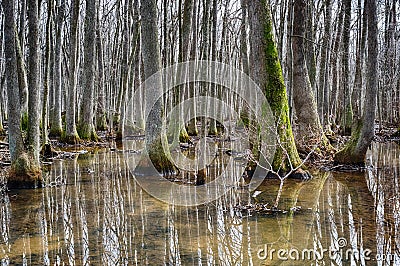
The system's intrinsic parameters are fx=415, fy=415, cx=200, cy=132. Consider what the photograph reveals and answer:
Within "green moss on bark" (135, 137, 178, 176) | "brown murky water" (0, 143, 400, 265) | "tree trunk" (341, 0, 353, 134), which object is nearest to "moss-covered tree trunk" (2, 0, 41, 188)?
"brown murky water" (0, 143, 400, 265)

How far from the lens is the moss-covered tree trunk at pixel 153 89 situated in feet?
34.5

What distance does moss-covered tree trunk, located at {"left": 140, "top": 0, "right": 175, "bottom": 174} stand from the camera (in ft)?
34.5

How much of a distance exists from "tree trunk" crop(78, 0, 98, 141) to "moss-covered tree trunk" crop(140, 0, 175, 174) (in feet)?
23.5

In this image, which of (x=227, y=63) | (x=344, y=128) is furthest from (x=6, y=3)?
(x=227, y=63)

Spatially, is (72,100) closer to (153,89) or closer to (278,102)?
(153,89)

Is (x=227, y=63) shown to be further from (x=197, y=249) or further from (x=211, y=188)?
(x=197, y=249)

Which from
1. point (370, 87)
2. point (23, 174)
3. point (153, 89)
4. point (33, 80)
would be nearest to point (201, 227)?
point (23, 174)

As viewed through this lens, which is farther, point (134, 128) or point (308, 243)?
point (134, 128)

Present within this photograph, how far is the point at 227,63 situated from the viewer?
3120 cm

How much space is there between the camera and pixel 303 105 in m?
12.9

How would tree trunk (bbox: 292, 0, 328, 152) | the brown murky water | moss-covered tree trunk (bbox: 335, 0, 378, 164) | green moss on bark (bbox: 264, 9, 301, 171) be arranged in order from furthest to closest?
tree trunk (bbox: 292, 0, 328, 152)
moss-covered tree trunk (bbox: 335, 0, 378, 164)
green moss on bark (bbox: 264, 9, 301, 171)
the brown murky water

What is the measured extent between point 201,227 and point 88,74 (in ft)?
43.2

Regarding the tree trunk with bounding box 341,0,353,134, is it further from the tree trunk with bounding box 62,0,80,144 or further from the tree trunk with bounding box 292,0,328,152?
the tree trunk with bounding box 62,0,80,144

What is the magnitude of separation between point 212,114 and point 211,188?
18374 mm
